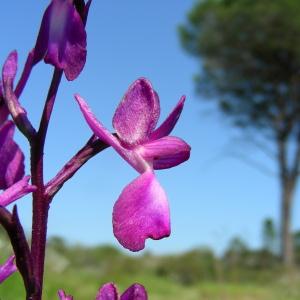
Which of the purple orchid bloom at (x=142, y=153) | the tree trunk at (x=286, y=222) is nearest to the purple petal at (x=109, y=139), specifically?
the purple orchid bloom at (x=142, y=153)

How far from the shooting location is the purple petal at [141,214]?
46cm

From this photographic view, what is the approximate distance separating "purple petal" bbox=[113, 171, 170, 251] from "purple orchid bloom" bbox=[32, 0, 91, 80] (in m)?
0.10

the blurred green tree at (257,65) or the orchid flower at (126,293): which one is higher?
the blurred green tree at (257,65)

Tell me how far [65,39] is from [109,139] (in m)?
0.09

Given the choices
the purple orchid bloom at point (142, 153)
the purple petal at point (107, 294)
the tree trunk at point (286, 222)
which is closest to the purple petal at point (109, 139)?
the purple orchid bloom at point (142, 153)

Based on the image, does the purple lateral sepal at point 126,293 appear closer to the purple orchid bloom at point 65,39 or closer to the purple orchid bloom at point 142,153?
the purple orchid bloom at point 142,153

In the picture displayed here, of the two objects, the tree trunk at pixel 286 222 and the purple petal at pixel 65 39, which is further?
the tree trunk at pixel 286 222

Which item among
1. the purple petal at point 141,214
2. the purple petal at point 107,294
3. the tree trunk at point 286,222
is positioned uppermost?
the tree trunk at point 286,222

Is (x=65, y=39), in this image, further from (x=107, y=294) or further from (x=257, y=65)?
(x=257, y=65)

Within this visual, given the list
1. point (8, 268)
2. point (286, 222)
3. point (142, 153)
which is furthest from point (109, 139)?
point (286, 222)

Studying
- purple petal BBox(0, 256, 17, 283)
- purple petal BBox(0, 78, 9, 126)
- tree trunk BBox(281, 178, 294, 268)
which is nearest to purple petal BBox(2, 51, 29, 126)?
purple petal BBox(0, 78, 9, 126)

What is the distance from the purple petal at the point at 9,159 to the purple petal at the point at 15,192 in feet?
0.20

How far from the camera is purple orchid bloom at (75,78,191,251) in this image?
47cm

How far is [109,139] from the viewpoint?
50cm
